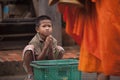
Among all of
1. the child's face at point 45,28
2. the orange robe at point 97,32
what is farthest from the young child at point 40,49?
the orange robe at point 97,32

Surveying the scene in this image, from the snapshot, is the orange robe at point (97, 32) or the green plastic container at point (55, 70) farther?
the green plastic container at point (55, 70)

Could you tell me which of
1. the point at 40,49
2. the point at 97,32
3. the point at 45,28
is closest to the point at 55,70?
the point at 40,49

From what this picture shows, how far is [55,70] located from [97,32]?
186 centimetres

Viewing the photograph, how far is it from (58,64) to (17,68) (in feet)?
6.72

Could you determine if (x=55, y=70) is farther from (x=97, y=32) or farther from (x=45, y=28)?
(x=97, y=32)

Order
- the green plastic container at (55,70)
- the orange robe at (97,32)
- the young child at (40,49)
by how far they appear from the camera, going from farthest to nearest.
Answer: the young child at (40,49) → the green plastic container at (55,70) → the orange robe at (97,32)

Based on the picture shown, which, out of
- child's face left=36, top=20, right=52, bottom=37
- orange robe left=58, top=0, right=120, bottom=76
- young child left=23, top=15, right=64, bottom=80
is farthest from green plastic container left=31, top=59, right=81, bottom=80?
orange robe left=58, top=0, right=120, bottom=76

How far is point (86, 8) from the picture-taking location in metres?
2.68

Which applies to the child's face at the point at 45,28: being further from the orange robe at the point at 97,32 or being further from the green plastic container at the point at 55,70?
the orange robe at the point at 97,32

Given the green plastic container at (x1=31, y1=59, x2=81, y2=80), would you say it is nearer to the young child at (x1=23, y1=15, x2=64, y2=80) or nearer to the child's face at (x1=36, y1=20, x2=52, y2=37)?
the young child at (x1=23, y1=15, x2=64, y2=80)

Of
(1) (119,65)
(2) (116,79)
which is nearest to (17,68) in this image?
(2) (116,79)

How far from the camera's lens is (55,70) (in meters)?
4.37

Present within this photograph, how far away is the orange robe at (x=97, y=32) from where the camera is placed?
7.76ft

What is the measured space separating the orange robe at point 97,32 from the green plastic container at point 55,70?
1.54 m
